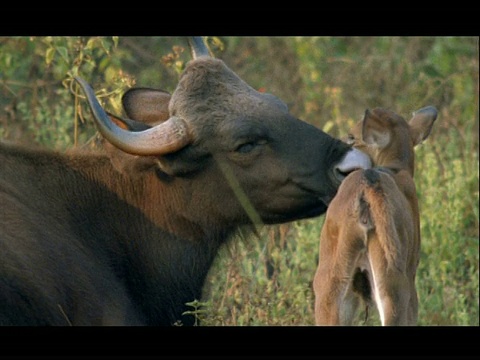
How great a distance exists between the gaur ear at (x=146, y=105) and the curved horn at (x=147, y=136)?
0.41 meters

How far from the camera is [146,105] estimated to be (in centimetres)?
798

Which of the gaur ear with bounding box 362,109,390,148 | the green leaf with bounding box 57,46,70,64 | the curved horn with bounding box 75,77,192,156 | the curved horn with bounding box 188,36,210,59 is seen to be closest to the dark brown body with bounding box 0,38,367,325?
the curved horn with bounding box 75,77,192,156

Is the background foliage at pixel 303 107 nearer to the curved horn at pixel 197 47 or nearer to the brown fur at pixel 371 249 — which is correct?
the brown fur at pixel 371 249

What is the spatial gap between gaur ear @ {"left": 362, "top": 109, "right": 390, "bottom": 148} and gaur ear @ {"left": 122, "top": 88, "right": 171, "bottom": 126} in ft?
4.47

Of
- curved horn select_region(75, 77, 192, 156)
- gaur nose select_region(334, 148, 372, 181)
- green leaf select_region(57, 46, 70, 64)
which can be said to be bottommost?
gaur nose select_region(334, 148, 372, 181)

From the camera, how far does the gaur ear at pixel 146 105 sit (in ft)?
25.9

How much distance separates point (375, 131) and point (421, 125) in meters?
0.45

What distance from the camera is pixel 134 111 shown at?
7965 millimetres

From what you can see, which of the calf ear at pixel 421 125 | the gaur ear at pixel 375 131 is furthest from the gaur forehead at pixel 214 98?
the calf ear at pixel 421 125

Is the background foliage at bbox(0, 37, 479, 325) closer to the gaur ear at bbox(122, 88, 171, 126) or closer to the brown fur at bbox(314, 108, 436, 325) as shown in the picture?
the brown fur at bbox(314, 108, 436, 325)

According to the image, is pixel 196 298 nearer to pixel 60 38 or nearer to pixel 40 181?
pixel 40 181

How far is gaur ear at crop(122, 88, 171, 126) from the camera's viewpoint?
7883mm

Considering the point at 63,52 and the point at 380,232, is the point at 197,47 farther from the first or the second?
the point at 63,52

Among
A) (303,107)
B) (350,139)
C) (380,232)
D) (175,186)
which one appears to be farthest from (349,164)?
(303,107)
